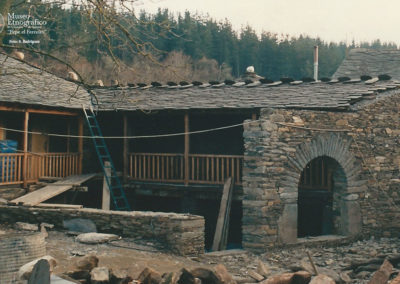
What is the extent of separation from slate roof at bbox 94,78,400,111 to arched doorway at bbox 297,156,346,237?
5.31 ft

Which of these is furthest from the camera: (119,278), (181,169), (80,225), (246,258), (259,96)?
(181,169)

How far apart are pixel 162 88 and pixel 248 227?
6.69 m

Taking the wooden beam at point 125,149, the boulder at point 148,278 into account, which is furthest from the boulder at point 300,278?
Answer: the wooden beam at point 125,149

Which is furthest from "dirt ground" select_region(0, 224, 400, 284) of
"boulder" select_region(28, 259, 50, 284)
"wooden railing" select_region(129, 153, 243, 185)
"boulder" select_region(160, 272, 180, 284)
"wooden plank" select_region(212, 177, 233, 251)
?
"boulder" select_region(28, 259, 50, 284)

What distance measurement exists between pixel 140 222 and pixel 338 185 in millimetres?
5137

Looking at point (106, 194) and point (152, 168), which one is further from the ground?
point (152, 168)

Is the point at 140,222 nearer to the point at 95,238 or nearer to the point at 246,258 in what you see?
the point at 95,238

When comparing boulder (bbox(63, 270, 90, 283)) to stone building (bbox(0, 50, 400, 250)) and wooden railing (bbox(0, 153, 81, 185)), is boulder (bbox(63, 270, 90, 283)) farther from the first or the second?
wooden railing (bbox(0, 153, 81, 185))

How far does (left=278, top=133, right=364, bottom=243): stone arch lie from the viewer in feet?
37.0

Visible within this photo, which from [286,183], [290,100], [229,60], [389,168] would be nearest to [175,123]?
[290,100]

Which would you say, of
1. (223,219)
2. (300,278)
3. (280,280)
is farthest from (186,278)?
(223,219)

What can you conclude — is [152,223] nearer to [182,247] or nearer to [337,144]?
[182,247]

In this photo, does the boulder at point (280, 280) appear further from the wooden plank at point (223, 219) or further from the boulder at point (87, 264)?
the wooden plank at point (223, 219)

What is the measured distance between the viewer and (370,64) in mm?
21562
